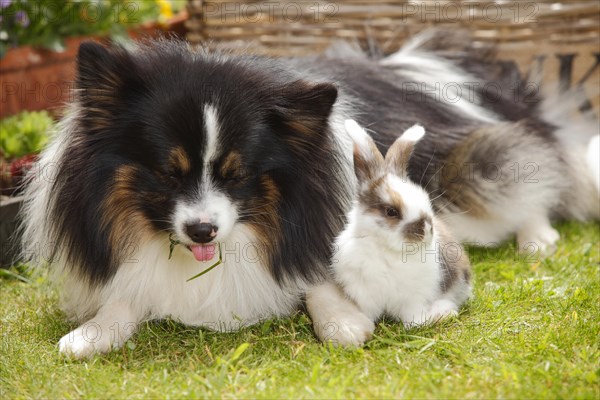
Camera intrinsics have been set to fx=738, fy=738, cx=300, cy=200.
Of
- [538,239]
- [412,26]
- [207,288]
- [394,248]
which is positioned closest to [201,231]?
[207,288]

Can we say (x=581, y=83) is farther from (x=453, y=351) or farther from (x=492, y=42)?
(x=453, y=351)

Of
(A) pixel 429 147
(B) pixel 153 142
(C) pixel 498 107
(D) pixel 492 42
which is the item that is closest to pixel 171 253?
(B) pixel 153 142

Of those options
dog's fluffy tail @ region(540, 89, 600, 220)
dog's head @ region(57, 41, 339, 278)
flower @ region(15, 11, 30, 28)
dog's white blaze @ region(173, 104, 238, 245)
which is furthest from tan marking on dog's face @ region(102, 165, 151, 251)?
flower @ region(15, 11, 30, 28)

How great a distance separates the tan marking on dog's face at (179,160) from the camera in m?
2.82

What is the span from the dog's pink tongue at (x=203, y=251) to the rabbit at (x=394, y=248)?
537 mm

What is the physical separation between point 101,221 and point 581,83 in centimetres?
359

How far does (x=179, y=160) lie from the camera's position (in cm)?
283

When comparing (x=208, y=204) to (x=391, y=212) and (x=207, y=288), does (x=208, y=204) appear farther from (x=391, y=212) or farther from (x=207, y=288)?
(x=391, y=212)

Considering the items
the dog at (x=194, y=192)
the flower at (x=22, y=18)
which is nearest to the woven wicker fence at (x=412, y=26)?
the flower at (x=22, y=18)

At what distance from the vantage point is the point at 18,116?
5145 millimetres

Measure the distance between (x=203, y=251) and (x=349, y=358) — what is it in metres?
0.73

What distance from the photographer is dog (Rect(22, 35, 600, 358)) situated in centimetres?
286

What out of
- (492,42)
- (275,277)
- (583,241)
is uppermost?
(492,42)

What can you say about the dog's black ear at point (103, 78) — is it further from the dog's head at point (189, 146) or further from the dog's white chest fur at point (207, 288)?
the dog's white chest fur at point (207, 288)
